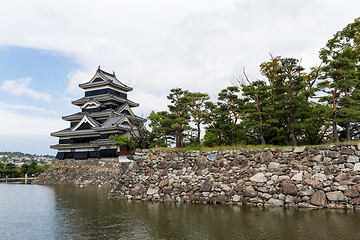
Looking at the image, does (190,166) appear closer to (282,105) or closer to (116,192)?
(116,192)

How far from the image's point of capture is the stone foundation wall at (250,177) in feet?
35.2

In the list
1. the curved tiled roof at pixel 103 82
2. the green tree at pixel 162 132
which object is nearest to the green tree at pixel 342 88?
the green tree at pixel 162 132

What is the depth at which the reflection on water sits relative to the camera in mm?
6895

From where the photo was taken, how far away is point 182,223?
821 centimetres

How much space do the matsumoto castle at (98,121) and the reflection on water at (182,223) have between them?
18.5 metres

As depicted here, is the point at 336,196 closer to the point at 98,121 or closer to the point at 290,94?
the point at 290,94

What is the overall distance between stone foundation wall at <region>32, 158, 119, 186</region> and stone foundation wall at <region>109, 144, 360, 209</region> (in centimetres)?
1456

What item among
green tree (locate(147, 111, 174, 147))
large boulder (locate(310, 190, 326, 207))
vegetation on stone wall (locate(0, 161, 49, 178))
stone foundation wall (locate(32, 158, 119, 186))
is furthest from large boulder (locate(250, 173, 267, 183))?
vegetation on stone wall (locate(0, 161, 49, 178))

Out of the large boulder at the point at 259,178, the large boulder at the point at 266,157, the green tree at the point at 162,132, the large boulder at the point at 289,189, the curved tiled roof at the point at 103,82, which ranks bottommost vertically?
the large boulder at the point at 289,189

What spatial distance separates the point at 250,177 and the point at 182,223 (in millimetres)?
5343

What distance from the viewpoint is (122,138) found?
2528 cm

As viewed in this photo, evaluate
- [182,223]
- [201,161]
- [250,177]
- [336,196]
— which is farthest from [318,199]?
[182,223]

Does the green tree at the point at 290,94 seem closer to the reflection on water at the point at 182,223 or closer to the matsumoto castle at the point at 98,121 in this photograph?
the reflection on water at the point at 182,223

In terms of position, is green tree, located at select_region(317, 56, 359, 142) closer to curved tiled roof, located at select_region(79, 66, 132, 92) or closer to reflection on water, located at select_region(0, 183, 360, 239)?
reflection on water, located at select_region(0, 183, 360, 239)
